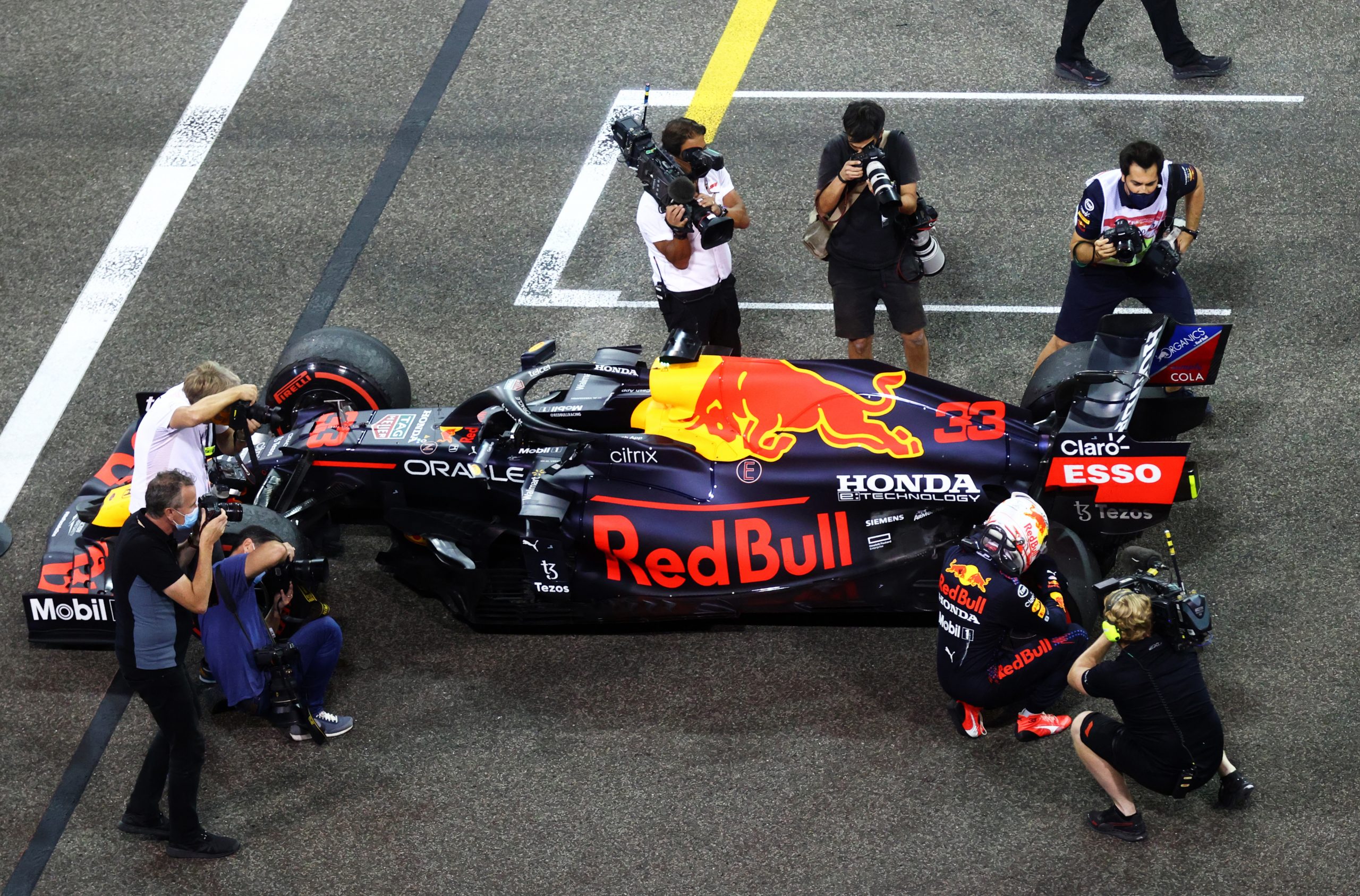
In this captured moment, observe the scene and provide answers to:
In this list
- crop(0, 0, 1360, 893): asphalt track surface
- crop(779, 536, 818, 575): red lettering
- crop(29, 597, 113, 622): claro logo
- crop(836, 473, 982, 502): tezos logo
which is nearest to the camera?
crop(0, 0, 1360, 893): asphalt track surface

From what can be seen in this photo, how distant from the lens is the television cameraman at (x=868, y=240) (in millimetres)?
8117

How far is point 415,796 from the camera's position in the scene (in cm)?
699

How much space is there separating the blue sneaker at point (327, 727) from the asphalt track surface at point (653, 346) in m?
0.07

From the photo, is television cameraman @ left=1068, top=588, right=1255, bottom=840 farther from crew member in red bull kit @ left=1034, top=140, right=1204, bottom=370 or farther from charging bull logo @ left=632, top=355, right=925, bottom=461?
crew member in red bull kit @ left=1034, top=140, right=1204, bottom=370

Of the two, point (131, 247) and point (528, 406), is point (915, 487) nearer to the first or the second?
point (528, 406)

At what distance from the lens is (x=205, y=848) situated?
673 centimetres

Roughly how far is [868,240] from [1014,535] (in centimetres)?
234

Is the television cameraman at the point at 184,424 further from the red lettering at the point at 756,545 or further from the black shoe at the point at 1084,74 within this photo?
the black shoe at the point at 1084,74

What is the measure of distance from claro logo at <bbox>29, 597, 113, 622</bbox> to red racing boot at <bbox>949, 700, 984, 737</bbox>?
165 inches

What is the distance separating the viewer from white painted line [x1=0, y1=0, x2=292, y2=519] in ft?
30.5

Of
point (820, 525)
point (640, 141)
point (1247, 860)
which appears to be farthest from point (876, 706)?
point (640, 141)

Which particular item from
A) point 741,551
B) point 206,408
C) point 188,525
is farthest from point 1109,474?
point 206,408

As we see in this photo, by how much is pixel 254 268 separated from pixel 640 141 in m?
3.43

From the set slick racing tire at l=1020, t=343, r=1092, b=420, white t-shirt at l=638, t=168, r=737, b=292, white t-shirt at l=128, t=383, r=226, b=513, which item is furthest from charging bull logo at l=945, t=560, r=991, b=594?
white t-shirt at l=128, t=383, r=226, b=513
